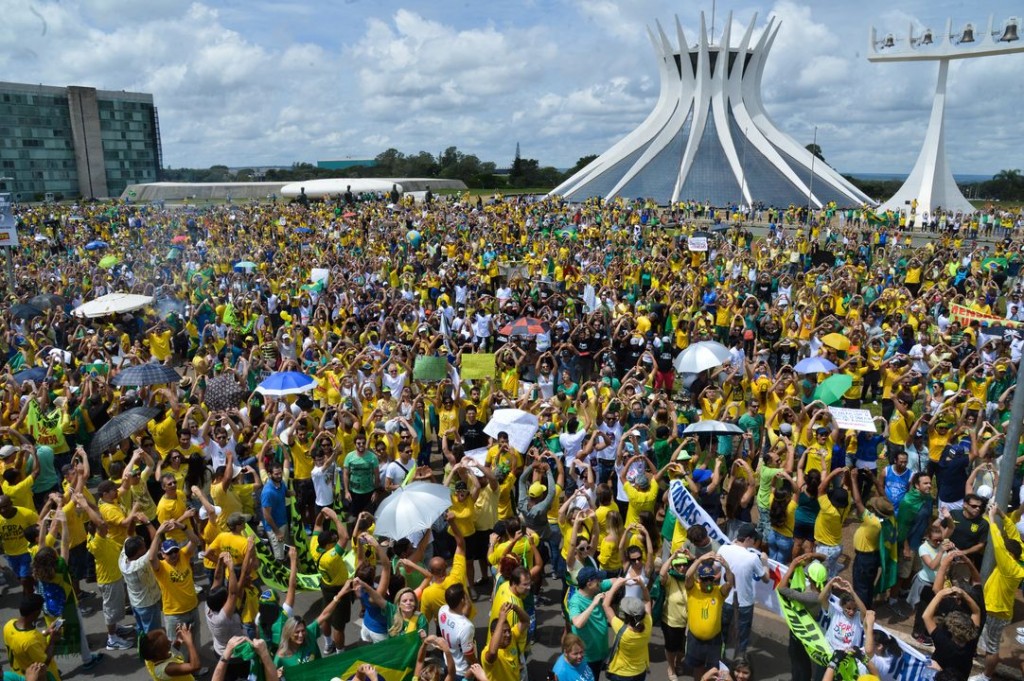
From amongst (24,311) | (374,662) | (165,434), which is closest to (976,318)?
(374,662)

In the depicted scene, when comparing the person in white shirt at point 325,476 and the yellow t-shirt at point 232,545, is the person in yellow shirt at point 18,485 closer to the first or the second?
the yellow t-shirt at point 232,545

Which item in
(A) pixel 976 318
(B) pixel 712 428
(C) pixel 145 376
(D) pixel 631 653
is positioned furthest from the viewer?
(A) pixel 976 318

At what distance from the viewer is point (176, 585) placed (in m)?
5.62

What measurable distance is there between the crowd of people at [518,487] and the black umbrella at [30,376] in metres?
0.04

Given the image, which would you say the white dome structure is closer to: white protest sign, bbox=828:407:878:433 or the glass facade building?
white protest sign, bbox=828:407:878:433

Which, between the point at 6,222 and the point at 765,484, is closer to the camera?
the point at 765,484

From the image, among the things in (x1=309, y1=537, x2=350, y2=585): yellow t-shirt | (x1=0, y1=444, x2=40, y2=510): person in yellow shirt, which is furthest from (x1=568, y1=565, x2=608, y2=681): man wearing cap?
(x1=0, y1=444, x2=40, y2=510): person in yellow shirt

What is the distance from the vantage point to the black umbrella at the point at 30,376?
1020 centimetres

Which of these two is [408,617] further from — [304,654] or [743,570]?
[743,570]

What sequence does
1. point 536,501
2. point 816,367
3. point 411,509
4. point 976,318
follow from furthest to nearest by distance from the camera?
point 976,318 → point 816,367 → point 536,501 → point 411,509

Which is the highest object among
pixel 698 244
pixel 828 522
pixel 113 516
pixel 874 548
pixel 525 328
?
pixel 698 244

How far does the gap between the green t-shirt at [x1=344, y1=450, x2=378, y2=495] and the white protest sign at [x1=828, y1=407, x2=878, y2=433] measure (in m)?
4.82

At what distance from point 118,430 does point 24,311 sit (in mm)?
8584

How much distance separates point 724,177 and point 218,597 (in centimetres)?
5574
